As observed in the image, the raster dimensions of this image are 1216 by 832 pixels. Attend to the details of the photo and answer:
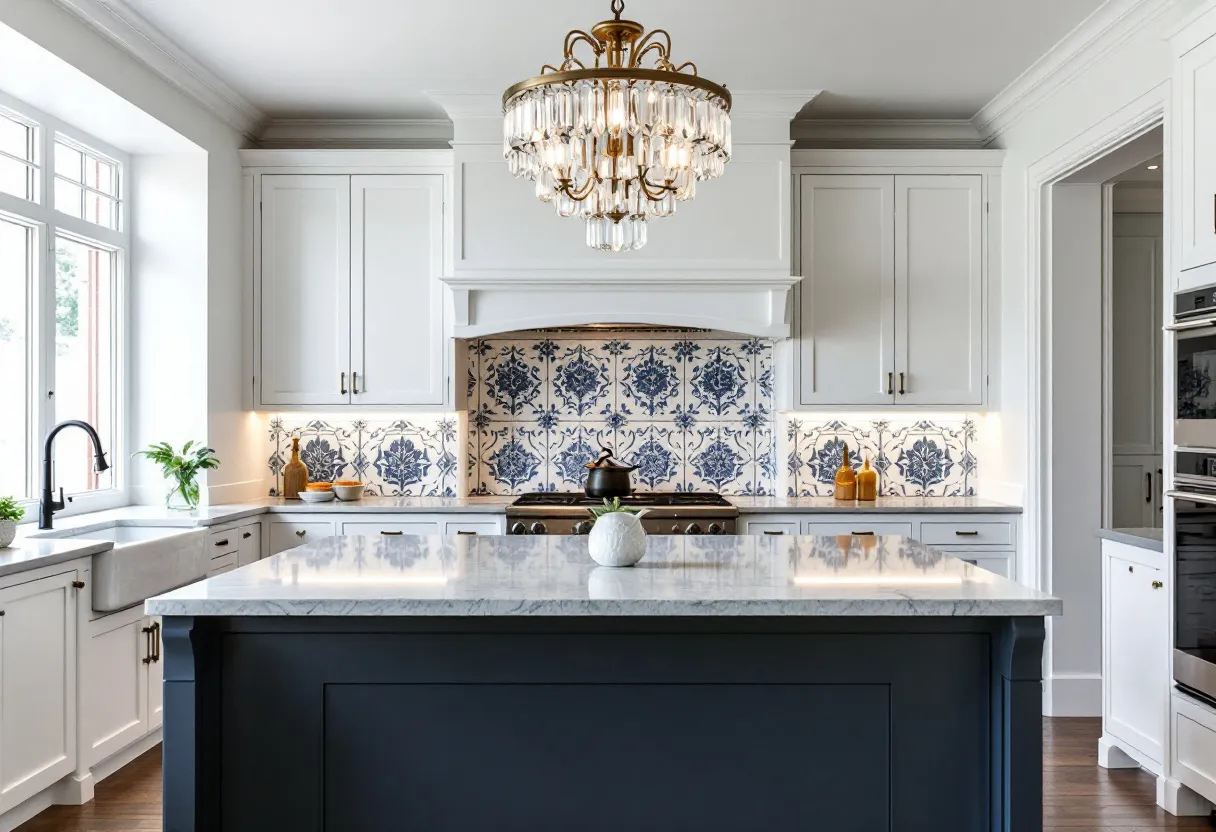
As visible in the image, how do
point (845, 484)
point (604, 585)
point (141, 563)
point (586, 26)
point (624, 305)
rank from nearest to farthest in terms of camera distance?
point (604, 585) → point (141, 563) → point (586, 26) → point (624, 305) → point (845, 484)

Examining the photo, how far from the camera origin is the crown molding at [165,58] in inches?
137

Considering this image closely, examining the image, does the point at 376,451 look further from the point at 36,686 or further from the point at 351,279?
the point at 36,686

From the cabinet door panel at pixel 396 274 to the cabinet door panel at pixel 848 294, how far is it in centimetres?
179

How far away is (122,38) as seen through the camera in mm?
3637

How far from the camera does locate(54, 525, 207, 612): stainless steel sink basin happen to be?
326 centimetres

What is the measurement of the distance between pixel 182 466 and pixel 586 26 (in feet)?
8.05

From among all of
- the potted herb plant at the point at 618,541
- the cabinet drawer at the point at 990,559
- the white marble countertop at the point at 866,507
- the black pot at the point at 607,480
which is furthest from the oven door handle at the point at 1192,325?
the black pot at the point at 607,480

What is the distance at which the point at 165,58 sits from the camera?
12.9ft

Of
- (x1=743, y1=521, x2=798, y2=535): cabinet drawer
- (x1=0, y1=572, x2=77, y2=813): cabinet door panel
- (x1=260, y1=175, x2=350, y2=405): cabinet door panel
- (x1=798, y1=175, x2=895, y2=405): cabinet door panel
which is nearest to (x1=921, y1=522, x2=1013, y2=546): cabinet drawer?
(x1=743, y1=521, x2=798, y2=535): cabinet drawer

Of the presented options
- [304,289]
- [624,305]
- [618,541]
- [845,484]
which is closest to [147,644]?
[304,289]

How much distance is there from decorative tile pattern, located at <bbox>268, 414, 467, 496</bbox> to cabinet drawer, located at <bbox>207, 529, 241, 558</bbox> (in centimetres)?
86

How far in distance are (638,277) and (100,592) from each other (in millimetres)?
2540

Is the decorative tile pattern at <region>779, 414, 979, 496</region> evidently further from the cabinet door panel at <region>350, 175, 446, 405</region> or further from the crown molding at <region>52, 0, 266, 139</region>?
the crown molding at <region>52, 0, 266, 139</region>

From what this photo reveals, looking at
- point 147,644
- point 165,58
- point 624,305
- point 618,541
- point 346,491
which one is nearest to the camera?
point 618,541
